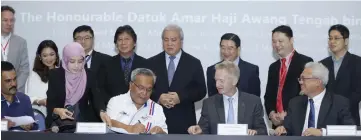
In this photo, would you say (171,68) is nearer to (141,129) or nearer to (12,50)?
(141,129)

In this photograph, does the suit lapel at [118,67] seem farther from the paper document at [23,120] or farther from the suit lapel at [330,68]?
the suit lapel at [330,68]

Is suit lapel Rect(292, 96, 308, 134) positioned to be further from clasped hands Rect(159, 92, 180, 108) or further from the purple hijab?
the purple hijab

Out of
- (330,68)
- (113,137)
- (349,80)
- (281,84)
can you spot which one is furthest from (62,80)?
(349,80)

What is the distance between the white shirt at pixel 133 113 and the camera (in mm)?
5414

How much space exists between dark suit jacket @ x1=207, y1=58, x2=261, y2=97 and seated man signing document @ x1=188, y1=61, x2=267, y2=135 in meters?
0.78

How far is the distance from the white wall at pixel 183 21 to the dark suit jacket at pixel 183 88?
0.74 m

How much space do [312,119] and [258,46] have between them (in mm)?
1817

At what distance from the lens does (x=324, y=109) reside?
539 centimetres

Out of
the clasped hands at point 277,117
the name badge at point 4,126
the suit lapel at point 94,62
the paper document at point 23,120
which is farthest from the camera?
the suit lapel at point 94,62

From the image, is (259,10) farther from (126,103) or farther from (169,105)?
(126,103)

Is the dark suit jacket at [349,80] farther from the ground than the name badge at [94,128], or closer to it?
farther from the ground

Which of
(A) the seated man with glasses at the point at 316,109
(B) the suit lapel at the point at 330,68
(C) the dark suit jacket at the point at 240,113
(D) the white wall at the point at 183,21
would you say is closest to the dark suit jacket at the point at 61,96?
(C) the dark suit jacket at the point at 240,113

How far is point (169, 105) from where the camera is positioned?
6.17 m

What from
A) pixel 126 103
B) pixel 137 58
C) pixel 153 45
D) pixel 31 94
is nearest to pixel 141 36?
pixel 153 45
